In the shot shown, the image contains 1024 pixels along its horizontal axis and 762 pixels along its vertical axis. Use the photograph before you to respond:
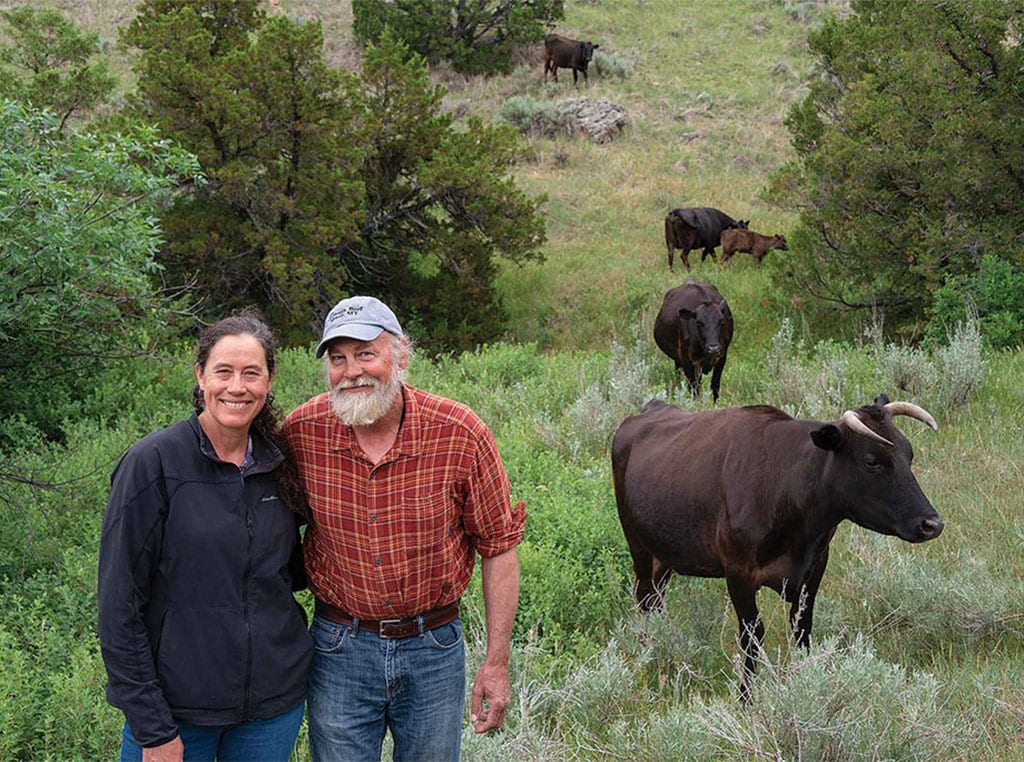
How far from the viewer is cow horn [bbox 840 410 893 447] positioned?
4992 mm

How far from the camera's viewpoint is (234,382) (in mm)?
3314

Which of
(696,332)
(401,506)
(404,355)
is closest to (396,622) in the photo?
(401,506)

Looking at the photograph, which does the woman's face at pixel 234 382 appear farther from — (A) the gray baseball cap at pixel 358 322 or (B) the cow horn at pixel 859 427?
(B) the cow horn at pixel 859 427

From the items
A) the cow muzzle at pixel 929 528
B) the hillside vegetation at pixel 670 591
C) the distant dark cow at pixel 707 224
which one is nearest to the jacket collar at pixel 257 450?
the hillside vegetation at pixel 670 591

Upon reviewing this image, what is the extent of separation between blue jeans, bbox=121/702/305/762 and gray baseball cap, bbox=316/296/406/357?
4.03 ft

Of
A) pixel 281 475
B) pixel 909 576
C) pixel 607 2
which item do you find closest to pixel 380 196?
pixel 909 576

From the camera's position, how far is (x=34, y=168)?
7.90 m

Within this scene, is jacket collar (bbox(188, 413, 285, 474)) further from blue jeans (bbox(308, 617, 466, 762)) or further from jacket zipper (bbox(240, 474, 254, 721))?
blue jeans (bbox(308, 617, 466, 762))

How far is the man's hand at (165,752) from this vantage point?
308cm

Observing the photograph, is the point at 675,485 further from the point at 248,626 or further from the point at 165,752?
the point at 165,752

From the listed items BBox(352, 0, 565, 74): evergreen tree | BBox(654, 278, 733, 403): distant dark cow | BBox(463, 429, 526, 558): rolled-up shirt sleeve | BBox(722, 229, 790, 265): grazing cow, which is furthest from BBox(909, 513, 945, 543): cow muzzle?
BBox(352, 0, 565, 74): evergreen tree

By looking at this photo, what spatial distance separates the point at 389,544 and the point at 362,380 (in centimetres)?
55

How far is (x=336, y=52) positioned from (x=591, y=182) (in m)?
12.5

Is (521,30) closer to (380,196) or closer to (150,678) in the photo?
(380,196)
